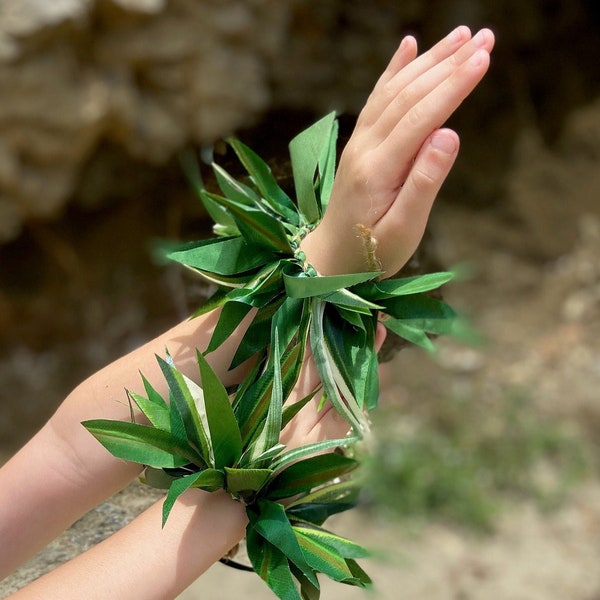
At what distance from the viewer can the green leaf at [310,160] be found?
63 cm

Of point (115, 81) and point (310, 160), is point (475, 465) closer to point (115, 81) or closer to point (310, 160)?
point (115, 81)

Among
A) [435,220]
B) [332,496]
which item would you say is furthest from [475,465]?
[332,496]

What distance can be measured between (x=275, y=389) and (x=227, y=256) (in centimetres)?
11

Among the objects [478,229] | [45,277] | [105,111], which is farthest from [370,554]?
[478,229]

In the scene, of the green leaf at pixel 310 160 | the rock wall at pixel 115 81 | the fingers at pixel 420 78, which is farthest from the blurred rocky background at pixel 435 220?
the fingers at pixel 420 78

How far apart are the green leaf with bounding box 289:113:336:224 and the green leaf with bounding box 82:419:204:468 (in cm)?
20

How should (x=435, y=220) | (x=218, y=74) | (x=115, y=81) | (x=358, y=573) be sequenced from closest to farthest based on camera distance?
(x=358, y=573)
(x=435, y=220)
(x=115, y=81)
(x=218, y=74)

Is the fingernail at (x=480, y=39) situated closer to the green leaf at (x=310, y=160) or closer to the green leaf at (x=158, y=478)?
the green leaf at (x=310, y=160)

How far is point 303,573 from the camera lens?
0.58 m

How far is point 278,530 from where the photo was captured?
0.55 m

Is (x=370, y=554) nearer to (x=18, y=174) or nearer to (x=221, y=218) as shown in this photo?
(x=221, y=218)

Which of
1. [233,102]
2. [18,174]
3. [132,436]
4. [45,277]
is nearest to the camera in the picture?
[132,436]

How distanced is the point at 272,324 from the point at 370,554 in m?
0.18

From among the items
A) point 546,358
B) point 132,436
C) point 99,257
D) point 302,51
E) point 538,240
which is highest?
point 302,51
